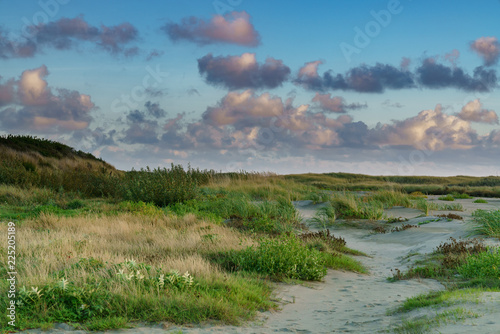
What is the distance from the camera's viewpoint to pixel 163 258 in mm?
7824

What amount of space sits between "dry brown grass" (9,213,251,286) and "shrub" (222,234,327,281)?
57cm

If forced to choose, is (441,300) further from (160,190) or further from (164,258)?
(160,190)

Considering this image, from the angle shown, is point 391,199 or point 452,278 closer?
point 452,278

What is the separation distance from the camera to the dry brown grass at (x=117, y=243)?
683 centimetres

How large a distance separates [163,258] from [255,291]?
6.98 ft

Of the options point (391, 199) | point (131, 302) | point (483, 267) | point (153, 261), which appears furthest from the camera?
point (391, 199)

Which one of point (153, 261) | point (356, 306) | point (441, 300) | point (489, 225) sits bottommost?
point (356, 306)

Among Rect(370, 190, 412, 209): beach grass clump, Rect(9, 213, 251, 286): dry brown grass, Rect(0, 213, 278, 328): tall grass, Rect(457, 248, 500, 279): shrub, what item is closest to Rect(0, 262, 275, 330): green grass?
Rect(0, 213, 278, 328): tall grass

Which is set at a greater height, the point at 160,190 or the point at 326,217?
the point at 160,190

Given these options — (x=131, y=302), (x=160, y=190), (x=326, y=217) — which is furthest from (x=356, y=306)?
(x=160, y=190)

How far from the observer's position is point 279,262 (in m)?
7.88

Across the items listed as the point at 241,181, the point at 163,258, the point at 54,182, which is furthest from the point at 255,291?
the point at 241,181

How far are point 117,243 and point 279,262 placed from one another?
330 centimetres

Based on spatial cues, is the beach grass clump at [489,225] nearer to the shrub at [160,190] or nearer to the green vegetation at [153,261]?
the green vegetation at [153,261]
